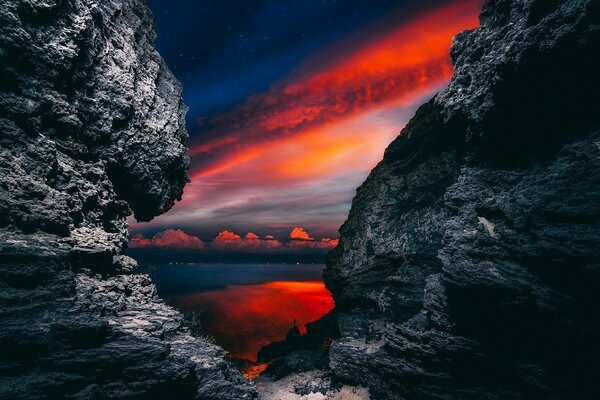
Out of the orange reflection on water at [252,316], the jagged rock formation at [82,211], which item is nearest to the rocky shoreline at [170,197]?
the jagged rock formation at [82,211]

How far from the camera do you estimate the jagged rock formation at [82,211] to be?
9.40 meters

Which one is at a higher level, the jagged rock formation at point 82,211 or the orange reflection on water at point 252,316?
the jagged rock formation at point 82,211

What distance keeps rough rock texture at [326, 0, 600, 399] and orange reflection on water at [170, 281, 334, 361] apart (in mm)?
42989

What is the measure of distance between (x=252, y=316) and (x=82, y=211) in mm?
96270

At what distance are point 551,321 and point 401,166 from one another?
1762 centimetres

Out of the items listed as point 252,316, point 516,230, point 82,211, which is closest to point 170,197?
point 82,211

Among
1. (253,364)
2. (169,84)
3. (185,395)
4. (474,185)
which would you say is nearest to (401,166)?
(474,185)

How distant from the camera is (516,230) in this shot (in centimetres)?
1276

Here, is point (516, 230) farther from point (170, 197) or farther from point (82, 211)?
point (82, 211)

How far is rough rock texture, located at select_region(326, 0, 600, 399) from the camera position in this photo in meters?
10.5

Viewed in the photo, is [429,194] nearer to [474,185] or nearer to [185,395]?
[474,185]

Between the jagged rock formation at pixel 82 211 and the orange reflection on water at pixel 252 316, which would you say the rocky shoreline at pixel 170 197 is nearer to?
the jagged rock formation at pixel 82 211

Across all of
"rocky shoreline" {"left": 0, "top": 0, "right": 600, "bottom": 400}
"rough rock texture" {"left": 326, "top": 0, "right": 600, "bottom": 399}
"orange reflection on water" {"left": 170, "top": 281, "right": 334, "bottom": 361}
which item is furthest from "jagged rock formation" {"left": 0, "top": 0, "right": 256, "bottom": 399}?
"orange reflection on water" {"left": 170, "top": 281, "right": 334, "bottom": 361}

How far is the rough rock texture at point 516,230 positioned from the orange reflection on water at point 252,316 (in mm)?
42989
